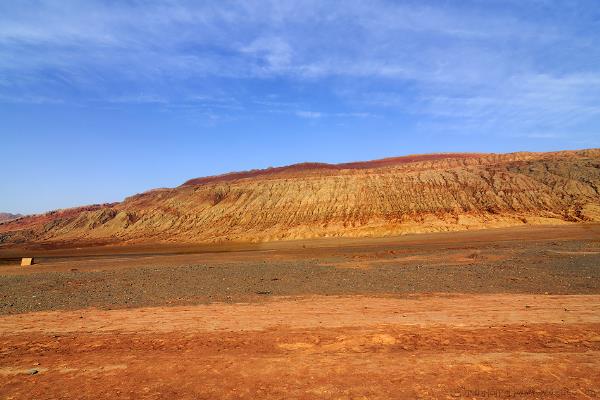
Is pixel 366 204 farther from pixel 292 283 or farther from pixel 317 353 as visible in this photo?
pixel 317 353

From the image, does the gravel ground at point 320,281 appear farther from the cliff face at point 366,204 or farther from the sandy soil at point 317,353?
the cliff face at point 366,204

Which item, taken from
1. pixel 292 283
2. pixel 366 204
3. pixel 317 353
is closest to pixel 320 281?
pixel 292 283

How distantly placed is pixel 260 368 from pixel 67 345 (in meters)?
4.80

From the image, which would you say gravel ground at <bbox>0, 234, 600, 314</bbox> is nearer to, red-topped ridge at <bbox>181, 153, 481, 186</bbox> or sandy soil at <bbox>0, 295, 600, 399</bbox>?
sandy soil at <bbox>0, 295, 600, 399</bbox>

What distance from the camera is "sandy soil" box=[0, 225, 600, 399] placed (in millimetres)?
7250

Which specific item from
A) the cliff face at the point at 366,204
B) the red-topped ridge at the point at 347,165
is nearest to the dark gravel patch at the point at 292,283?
the cliff face at the point at 366,204

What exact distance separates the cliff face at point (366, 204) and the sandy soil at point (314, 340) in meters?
38.8

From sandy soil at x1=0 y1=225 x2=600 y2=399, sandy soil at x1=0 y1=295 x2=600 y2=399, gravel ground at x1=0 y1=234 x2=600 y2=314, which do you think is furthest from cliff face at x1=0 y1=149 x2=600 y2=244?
sandy soil at x1=0 y1=295 x2=600 y2=399

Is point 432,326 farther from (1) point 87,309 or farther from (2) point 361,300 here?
(1) point 87,309

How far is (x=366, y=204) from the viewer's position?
67.0 meters

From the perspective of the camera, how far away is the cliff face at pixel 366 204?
56.8 meters

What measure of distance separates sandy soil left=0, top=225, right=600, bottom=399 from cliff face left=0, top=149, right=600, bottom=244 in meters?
38.8

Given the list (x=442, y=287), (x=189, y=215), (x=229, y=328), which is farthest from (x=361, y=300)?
(x=189, y=215)

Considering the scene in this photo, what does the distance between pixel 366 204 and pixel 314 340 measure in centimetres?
5810
